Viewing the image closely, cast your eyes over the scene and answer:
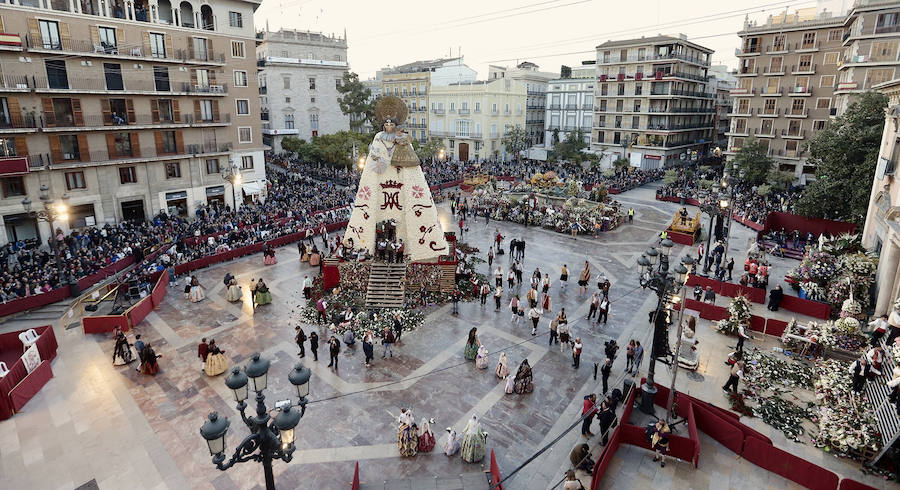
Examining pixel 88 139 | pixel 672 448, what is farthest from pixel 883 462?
pixel 88 139

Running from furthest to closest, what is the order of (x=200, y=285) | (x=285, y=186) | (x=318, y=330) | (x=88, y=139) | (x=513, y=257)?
(x=285, y=186) < (x=88, y=139) < (x=513, y=257) < (x=200, y=285) < (x=318, y=330)

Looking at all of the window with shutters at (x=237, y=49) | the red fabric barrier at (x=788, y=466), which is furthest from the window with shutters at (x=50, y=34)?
the red fabric barrier at (x=788, y=466)

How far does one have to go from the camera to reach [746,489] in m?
10.4

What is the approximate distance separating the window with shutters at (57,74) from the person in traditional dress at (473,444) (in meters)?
30.5

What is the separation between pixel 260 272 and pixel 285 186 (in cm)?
1880

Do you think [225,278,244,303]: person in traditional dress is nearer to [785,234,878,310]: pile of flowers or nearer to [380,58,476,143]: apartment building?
[785,234,878,310]: pile of flowers

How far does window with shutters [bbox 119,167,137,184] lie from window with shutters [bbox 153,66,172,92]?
549cm

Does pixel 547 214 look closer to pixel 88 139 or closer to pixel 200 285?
pixel 200 285

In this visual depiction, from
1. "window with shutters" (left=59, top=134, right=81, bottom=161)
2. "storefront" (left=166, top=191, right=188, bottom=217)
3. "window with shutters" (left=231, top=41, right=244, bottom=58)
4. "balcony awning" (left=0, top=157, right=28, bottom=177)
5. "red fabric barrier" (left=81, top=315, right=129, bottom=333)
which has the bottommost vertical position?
"red fabric barrier" (left=81, top=315, right=129, bottom=333)

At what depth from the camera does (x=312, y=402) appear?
1326cm

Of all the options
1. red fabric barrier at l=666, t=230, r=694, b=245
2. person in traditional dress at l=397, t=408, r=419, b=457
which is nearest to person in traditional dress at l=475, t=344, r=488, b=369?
person in traditional dress at l=397, t=408, r=419, b=457

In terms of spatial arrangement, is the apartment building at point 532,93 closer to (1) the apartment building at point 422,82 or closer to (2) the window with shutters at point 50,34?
(1) the apartment building at point 422,82

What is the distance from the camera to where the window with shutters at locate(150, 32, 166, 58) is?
29625 millimetres

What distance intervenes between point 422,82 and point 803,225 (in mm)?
47582
